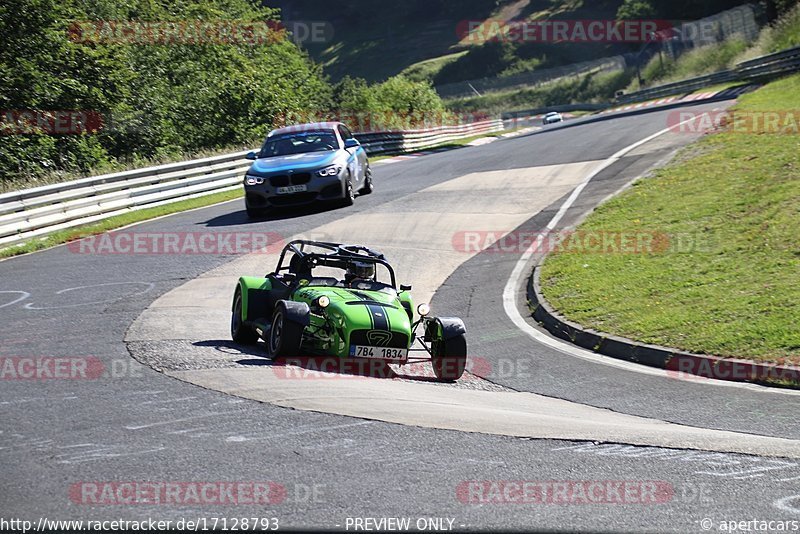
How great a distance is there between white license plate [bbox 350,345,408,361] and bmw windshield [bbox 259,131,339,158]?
1250 centimetres

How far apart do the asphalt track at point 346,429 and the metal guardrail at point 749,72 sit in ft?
94.2

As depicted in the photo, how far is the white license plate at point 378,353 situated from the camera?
9453 mm

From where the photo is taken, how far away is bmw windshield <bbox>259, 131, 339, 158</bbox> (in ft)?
71.1

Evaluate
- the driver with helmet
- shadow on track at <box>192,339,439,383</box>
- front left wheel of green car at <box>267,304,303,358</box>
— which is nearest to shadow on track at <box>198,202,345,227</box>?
the driver with helmet

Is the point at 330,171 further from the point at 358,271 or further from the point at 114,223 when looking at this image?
the point at 358,271

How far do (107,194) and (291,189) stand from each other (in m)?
4.95

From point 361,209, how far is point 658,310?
10.6 metres

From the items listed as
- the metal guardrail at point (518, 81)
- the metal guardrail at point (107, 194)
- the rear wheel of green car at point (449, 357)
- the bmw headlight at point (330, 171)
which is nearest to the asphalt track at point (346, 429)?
the rear wheel of green car at point (449, 357)

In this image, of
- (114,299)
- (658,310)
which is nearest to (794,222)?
(658,310)

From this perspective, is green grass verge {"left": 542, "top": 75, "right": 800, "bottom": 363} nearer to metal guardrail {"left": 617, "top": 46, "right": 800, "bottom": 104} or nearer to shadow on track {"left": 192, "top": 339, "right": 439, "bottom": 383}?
shadow on track {"left": 192, "top": 339, "right": 439, "bottom": 383}

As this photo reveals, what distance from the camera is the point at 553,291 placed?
14.3m

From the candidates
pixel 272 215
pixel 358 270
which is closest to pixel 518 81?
pixel 272 215

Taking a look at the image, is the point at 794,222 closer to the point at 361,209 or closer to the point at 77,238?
the point at 361,209

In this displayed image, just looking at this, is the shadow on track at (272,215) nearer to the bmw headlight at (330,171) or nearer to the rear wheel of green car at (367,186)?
the bmw headlight at (330,171)
